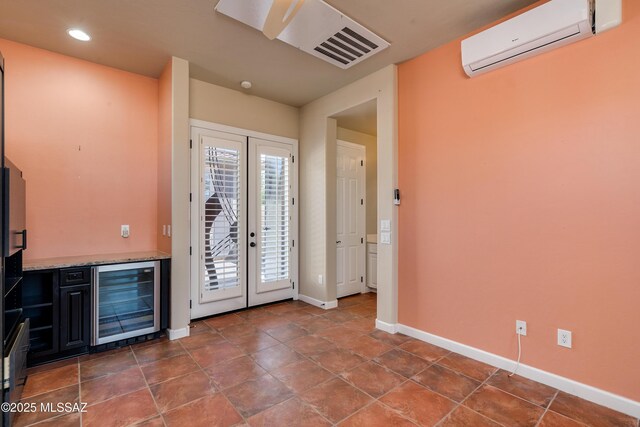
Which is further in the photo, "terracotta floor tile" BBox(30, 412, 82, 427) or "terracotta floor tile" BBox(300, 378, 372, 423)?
"terracotta floor tile" BBox(300, 378, 372, 423)

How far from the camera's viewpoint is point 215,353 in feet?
9.51

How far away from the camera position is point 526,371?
245 centimetres

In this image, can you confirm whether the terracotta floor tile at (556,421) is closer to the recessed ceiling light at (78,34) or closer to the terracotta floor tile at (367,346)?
the terracotta floor tile at (367,346)

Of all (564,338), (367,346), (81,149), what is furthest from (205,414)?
(81,149)

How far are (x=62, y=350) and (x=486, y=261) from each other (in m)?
3.90

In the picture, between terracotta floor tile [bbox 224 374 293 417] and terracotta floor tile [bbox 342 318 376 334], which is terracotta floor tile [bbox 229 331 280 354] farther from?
terracotta floor tile [bbox 342 318 376 334]

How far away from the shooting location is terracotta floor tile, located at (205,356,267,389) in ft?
7.92

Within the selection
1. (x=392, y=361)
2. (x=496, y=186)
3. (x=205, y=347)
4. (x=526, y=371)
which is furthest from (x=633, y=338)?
(x=205, y=347)

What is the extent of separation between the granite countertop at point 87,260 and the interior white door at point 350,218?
8.27 ft

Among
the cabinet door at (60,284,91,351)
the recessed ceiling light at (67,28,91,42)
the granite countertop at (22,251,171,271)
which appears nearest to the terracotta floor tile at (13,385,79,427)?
the cabinet door at (60,284,91,351)

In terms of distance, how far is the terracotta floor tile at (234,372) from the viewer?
242 centimetres

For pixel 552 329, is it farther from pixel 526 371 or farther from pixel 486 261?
pixel 486 261

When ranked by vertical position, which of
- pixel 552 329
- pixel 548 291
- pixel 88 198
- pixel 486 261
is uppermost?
pixel 88 198

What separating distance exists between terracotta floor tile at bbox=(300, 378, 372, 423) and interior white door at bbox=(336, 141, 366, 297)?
2394mm
